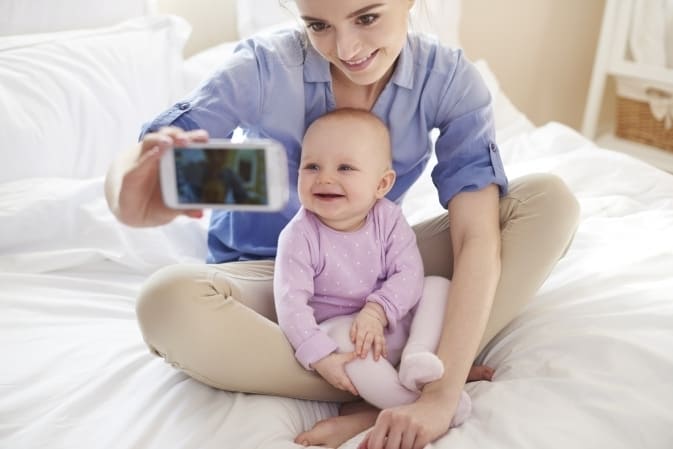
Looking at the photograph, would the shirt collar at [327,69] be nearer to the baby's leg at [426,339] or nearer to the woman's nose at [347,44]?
the woman's nose at [347,44]

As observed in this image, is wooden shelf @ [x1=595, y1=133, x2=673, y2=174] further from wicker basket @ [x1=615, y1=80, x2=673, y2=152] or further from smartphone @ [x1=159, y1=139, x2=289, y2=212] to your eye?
smartphone @ [x1=159, y1=139, x2=289, y2=212]

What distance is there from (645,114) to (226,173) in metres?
1.68

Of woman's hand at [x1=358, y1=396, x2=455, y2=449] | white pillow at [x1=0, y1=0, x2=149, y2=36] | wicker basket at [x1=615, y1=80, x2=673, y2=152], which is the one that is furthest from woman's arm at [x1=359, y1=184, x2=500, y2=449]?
wicker basket at [x1=615, y1=80, x2=673, y2=152]

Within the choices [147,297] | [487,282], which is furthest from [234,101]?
[487,282]

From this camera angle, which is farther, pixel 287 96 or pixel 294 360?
pixel 287 96

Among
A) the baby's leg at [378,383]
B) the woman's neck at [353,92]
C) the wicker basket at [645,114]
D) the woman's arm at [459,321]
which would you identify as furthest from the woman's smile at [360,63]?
the wicker basket at [645,114]

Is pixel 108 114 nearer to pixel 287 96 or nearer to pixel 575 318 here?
pixel 287 96

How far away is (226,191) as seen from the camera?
635 millimetres

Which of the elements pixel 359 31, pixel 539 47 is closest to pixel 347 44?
pixel 359 31

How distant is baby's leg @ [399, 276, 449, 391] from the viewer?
32.2 inches

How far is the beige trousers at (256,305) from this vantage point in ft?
2.67

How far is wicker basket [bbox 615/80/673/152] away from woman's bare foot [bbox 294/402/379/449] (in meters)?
1.42

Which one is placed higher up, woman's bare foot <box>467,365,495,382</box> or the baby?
the baby

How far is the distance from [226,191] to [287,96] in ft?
1.17
